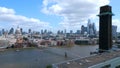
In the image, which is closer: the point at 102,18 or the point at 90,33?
the point at 102,18

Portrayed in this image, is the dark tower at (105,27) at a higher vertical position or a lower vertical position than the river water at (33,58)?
higher

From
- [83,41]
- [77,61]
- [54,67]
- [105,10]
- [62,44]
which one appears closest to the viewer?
[54,67]

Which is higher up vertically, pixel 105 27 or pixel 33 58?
pixel 105 27

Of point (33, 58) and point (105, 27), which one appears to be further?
point (33, 58)

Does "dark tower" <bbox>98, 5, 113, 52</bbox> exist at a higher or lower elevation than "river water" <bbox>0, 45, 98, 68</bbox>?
higher

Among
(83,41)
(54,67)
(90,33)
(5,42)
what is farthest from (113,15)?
(90,33)

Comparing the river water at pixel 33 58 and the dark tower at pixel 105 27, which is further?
the dark tower at pixel 105 27

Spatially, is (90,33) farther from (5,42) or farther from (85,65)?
(85,65)

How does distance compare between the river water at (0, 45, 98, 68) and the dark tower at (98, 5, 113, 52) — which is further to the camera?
the dark tower at (98, 5, 113, 52)
